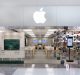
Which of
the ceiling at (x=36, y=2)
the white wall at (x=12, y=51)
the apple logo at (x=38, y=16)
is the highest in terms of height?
the ceiling at (x=36, y=2)

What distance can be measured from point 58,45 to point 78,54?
1.80 metres

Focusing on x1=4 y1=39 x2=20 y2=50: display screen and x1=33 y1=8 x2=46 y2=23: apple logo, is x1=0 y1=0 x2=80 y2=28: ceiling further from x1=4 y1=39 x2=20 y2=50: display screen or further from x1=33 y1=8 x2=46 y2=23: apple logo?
x1=4 y1=39 x2=20 y2=50: display screen

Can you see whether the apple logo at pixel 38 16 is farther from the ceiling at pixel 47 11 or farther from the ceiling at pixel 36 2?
the ceiling at pixel 36 2

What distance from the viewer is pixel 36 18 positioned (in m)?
5.95

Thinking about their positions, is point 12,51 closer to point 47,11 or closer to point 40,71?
point 40,71

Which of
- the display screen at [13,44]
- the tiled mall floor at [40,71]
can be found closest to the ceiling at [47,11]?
the tiled mall floor at [40,71]

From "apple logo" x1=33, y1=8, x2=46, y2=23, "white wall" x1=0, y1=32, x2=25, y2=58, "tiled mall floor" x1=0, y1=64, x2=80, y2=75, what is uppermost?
"apple logo" x1=33, y1=8, x2=46, y2=23

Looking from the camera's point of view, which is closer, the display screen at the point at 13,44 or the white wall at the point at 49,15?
the white wall at the point at 49,15

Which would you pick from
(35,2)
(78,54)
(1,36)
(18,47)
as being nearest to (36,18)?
(35,2)

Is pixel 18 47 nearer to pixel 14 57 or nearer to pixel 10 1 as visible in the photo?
pixel 14 57

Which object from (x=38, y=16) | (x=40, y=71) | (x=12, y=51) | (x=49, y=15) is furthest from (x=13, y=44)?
(x=49, y=15)

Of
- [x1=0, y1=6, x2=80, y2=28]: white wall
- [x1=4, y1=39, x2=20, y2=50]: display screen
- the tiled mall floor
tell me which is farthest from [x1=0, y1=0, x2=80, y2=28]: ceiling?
[x1=4, y1=39, x2=20, y2=50]: display screen

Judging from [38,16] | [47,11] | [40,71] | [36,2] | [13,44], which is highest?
[36,2]

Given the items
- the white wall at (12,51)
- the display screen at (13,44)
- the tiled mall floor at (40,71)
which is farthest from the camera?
the white wall at (12,51)
